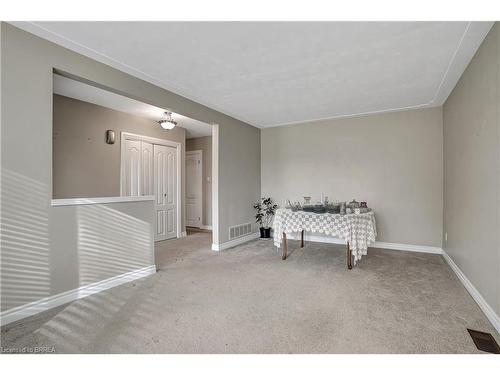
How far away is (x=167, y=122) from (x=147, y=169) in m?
1.15

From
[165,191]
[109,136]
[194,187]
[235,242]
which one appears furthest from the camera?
[194,187]

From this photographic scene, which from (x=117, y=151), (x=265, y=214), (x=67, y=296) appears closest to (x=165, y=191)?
(x=117, y=151)

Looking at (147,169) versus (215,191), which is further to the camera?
(147,169)

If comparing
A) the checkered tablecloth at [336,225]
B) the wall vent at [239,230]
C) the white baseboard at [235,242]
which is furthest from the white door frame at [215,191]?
the checkered tablecloth at [336,225]

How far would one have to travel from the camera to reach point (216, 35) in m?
2.28

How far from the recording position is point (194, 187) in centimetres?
713

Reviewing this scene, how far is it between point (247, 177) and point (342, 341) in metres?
3.85

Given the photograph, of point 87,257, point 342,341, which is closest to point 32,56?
point 87,257

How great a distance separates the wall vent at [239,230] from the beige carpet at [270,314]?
47.1 inches

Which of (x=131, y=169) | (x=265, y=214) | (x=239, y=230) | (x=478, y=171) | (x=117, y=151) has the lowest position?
(x=239, y=230)

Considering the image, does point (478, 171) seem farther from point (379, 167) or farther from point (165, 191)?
point (165, 191)

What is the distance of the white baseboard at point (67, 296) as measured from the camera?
2.11m

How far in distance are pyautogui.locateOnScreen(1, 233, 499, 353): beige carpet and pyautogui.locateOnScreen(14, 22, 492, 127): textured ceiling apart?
2461 millimetres
